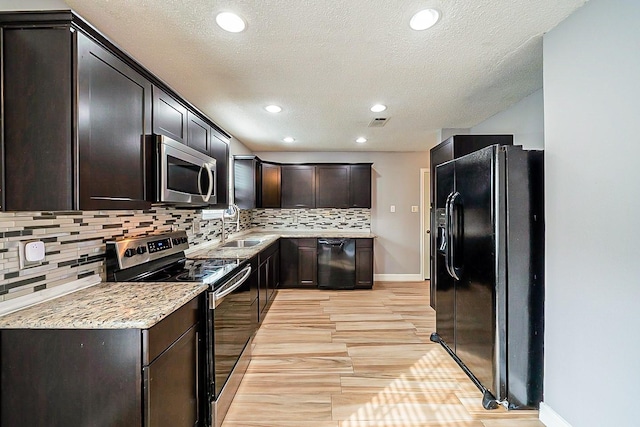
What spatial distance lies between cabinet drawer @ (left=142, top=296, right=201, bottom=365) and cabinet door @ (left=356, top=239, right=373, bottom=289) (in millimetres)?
3404

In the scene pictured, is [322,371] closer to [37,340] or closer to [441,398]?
[441,398]

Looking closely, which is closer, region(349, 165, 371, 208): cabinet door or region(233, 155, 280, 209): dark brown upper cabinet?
region(233, 155, 280, 209): dark brown upper cabinet

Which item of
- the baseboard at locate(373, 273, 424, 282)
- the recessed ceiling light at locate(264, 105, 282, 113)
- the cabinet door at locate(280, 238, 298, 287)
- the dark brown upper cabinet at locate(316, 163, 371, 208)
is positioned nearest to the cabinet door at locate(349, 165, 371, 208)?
the dark brown upper cabinet at locate(316, 163, 371, 208)

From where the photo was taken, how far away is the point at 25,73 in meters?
1.18

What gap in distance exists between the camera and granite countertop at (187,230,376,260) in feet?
9.10

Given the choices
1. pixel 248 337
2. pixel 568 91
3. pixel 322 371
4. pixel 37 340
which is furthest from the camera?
pixel 248 337

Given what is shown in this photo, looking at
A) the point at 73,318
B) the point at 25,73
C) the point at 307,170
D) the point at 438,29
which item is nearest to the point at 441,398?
A: the point at 73,318

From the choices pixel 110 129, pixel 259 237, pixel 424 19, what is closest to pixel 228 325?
pixel 110 129

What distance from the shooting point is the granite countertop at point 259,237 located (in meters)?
2.77

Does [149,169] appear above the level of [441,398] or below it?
above

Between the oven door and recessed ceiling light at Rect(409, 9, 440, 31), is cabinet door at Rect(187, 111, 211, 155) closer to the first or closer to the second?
the oven door

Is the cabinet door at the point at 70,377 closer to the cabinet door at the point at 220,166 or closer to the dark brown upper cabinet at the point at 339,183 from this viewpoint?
the cabinet door at the point at 220,166

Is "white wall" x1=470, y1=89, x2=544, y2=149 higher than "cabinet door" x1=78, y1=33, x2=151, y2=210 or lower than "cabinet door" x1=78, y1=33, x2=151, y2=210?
higher

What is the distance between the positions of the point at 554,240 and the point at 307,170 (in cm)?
382
